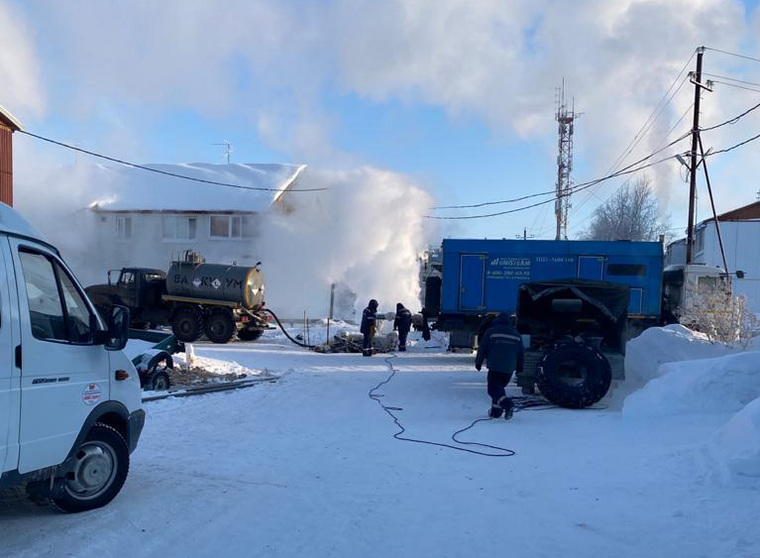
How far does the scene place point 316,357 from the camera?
1852cm

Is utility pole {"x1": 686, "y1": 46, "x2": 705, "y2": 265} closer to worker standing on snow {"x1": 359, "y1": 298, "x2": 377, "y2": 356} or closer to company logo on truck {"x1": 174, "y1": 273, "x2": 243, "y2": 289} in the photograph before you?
worker standing on snow {"x1": 359, "y1": 298, "x2": 377, "y2": 356}

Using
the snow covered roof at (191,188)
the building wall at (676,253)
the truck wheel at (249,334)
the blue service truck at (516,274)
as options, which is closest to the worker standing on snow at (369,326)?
the blue service truck at (516,274)

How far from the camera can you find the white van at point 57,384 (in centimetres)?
424

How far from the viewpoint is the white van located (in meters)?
4.24

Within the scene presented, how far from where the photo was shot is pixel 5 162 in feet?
60.8

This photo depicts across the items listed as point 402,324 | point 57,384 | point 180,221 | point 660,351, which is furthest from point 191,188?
point 57,384

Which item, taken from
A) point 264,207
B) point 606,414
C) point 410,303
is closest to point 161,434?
point 606,414

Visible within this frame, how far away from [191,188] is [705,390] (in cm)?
3530

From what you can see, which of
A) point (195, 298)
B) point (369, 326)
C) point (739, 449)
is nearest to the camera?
point (739, 449)

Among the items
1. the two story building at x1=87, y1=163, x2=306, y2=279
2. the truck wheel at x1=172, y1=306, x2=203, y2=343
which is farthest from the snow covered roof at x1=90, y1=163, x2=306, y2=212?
the truck wheel at x1=172, y1=306, x2=203, y2=343

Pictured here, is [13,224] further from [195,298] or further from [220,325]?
[195,298]

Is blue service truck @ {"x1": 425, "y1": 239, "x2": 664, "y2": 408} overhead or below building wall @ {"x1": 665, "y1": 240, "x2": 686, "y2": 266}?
below

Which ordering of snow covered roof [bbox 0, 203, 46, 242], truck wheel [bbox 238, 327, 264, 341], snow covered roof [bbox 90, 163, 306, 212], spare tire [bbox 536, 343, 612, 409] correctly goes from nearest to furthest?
snow covered roof [bbox 0, 203, 46, 242] < spare tire [bbox 536, 343, 612, 409] < truck wheel [bbox 238, 327, 264, 341] < snow covered roof [bbox 90, 163, 306, 212]

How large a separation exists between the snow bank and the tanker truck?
16.1 meters
